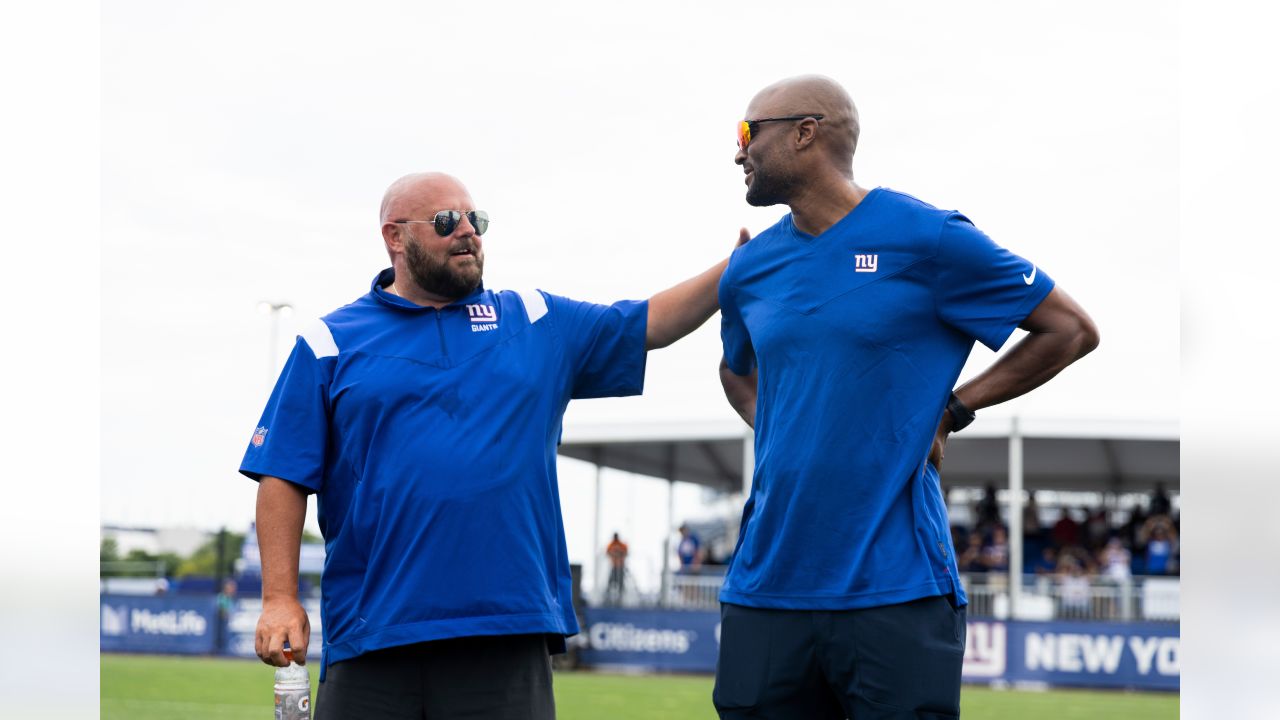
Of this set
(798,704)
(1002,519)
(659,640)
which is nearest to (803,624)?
(798,704)

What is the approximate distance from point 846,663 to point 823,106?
1.45 m

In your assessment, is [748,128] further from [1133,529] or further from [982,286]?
[1133,529]

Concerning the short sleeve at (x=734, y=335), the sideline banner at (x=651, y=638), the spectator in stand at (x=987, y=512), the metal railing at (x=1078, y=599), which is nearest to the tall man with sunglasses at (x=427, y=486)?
the short sleeve at (x=734, y=335)

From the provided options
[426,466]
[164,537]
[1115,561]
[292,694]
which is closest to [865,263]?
[426,466]

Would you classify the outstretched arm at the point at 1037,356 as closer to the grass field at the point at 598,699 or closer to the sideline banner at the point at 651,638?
the grass field at the point at 598,699

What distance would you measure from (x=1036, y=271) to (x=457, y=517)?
168cm

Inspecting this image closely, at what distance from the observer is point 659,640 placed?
22.8m

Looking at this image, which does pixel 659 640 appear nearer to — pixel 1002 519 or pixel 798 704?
pixel 1002 519

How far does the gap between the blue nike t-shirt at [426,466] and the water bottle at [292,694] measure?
0.11 metres

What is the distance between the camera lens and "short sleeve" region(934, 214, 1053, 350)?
147 inches

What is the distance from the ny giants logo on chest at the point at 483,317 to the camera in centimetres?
430

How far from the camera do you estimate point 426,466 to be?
4.05 metres

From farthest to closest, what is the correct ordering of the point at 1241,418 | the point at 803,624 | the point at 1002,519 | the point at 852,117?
1. the point at 1002,519
2. the point at 852,117
3. the point at 803,624
4. the point at 1241,418

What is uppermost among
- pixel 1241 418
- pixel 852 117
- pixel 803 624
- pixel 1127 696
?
pixel 852 117
